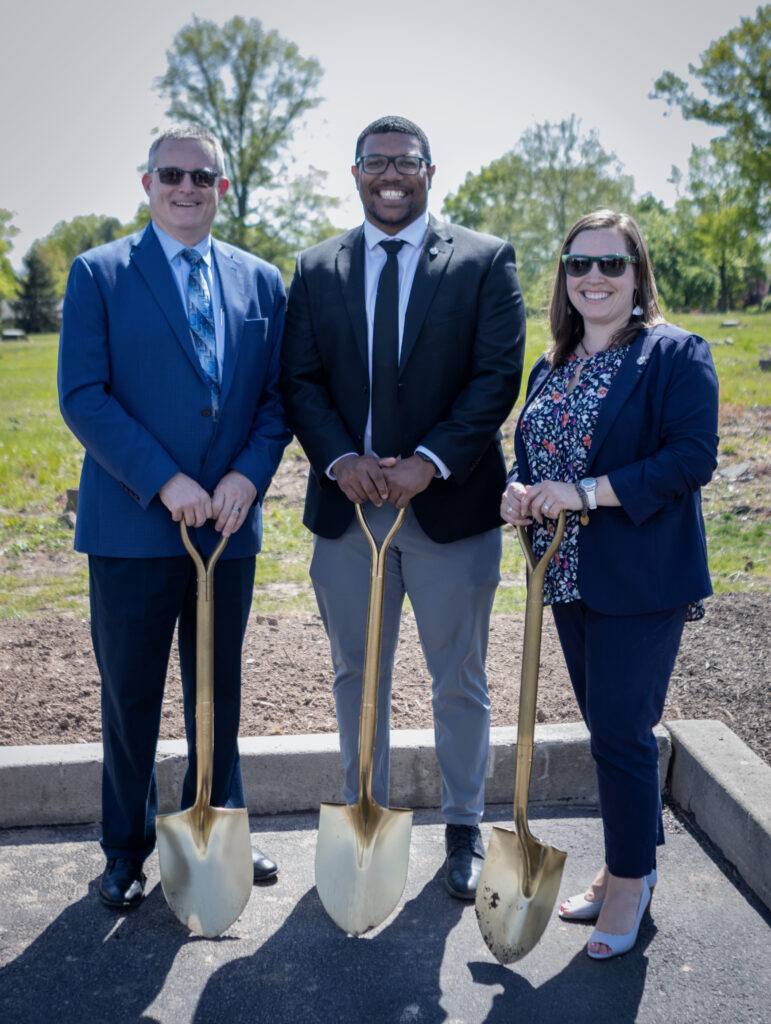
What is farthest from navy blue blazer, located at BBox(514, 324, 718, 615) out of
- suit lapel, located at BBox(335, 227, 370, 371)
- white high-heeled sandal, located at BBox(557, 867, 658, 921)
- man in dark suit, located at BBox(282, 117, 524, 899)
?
white high-heeled sandal, located at BBox(557, 867, 658, 921)

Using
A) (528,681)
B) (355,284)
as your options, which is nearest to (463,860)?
(528,681)

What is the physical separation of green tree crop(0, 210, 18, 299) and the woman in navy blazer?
49283 mm

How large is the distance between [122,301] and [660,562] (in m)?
1.96

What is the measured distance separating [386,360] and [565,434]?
0.72 m

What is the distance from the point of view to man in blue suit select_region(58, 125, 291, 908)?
10.2 ft

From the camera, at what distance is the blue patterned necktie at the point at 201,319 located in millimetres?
3219

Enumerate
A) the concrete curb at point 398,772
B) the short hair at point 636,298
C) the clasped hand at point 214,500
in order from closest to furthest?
1. the short hair at point 636,298
2. the clasped hand at point 214,500
3. the concrete curb at point 398,772

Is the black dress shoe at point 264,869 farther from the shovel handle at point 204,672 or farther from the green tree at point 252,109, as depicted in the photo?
the green tree at point 252,109

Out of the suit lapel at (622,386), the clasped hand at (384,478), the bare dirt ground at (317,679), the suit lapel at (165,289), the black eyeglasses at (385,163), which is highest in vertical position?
the black eyeglasses at (385,163)

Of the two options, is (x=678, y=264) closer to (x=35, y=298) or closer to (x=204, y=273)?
(x=35, y=298)

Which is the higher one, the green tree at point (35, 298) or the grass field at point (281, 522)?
the green tree at point (35, 298)

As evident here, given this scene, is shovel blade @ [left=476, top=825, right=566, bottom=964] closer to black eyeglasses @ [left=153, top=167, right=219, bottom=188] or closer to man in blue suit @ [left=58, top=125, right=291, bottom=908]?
man in blue suit @ [left=58, top=125, right=291, bottom=908]

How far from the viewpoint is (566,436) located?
9.86ft

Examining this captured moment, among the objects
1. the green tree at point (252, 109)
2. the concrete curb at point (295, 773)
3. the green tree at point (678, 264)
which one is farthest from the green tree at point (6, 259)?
the concrete curb at point (295, 773)
